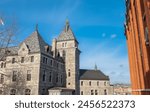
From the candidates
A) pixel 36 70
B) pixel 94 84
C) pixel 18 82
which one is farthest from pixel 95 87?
pixel 18 82

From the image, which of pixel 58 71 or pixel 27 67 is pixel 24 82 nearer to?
pixel 27 67

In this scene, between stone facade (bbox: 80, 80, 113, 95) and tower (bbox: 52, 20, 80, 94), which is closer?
tower (bbox: 52, 20, 80, 94)

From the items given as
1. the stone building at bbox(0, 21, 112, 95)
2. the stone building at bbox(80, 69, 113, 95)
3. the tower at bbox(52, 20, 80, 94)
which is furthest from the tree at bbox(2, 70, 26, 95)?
the stone building at bbox(80, 69, 113, 95)

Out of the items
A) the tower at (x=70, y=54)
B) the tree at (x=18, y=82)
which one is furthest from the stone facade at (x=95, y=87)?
the tree at (x=18, y=82)

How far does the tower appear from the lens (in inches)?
2046

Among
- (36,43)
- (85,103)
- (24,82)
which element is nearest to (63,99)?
(85,103)

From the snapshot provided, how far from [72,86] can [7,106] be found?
160ft

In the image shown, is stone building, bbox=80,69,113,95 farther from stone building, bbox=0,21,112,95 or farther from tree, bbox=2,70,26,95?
tree, bbox=2,70,26,95

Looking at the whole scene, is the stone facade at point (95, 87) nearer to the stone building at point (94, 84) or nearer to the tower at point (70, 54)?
the stone building at point (94, 84)

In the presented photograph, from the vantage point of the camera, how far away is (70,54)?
53.4m

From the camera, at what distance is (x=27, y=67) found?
3969 cm

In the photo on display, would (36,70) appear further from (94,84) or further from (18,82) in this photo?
(94,84)

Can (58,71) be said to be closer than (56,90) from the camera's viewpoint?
No

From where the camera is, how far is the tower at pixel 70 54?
2046 inches
